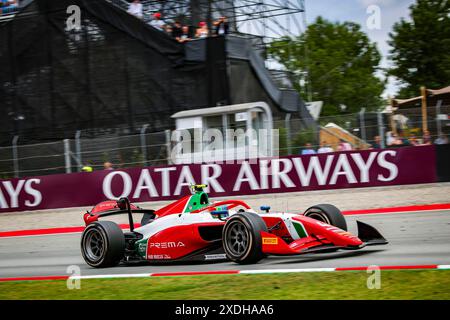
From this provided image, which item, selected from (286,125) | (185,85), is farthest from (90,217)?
(185,85)

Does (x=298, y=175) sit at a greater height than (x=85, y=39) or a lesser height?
lesser

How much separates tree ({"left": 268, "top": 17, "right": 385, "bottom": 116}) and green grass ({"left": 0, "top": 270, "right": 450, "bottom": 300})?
37763 mm

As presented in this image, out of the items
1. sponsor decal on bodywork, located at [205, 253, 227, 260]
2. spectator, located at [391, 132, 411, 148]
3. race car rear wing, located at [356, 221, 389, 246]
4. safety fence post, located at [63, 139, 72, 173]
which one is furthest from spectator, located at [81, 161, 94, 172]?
race car rear wing, located at [356, 221, 389, 246]

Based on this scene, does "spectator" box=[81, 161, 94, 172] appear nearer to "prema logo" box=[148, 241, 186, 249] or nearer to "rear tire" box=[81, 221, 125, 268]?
"rear tire" box=[81, 221, 125, 268]

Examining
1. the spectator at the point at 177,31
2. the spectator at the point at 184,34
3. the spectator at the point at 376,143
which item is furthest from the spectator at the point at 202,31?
the spectator at the point at 376,143

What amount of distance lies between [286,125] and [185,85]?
433cm

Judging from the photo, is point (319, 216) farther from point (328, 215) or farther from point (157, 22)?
point (157, 22)

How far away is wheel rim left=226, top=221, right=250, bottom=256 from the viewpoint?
7.81m

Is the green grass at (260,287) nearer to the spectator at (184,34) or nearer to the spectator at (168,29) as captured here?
the spectator at (184,34)

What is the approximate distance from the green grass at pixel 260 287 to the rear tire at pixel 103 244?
0.94 metres

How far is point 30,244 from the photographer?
13.1 metres

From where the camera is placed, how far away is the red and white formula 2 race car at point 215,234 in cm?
777

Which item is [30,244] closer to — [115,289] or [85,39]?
[115,289]

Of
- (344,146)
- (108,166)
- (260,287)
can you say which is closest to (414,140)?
(344,146)
